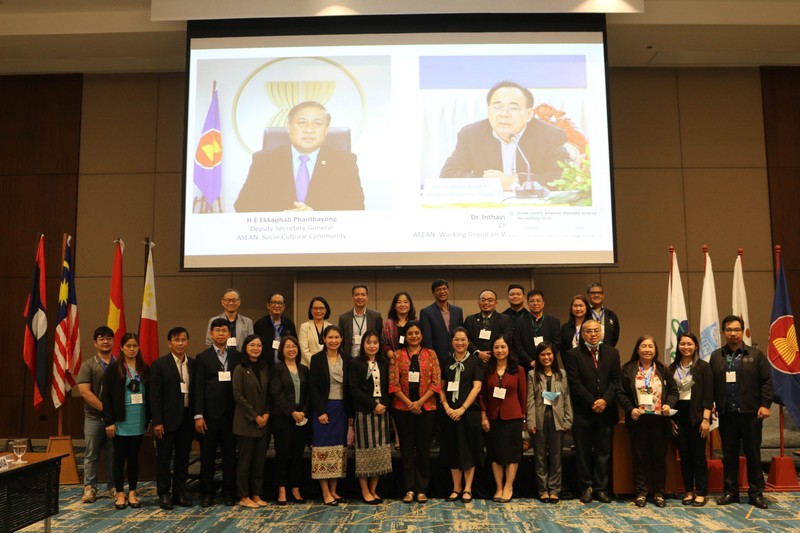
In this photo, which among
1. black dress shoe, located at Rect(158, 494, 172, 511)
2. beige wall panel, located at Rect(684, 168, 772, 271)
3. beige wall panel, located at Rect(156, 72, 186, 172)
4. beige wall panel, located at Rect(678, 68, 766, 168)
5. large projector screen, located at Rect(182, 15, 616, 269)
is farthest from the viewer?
beige wall panel, located at Rect(156, 72, 186, 172)

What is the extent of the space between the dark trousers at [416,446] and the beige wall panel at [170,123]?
15.1 ft

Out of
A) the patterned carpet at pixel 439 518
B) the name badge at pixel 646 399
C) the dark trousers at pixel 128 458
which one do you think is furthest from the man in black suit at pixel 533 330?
the dark trousers at pixel 128 458

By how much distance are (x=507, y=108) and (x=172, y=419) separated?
4.30 m

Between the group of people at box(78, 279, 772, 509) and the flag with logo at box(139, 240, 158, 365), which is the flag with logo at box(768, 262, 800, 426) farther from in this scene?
the flag with logo at box(139, 240, 158, 365)

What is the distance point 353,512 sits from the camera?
15.7ft

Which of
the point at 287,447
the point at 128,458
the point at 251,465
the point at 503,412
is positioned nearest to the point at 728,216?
the point at 503,412

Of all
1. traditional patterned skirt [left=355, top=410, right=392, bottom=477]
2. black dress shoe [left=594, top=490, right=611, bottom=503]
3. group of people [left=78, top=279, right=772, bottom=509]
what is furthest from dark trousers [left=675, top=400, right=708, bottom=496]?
traditional patterned skirt [left=355, top=410, right=392, bottom=477]

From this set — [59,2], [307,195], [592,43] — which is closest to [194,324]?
[307,195]

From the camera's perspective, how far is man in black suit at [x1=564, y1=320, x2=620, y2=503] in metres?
5.08

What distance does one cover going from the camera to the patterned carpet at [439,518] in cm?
436

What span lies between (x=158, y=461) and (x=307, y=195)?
287cm

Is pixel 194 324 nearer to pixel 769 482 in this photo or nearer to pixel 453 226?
pixel 453 226

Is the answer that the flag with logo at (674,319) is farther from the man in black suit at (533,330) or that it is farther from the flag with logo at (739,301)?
the man in black suit at (533,330)

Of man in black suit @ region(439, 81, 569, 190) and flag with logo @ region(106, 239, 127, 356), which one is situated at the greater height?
man in black suit @ region(439, 81, 569, 190)
